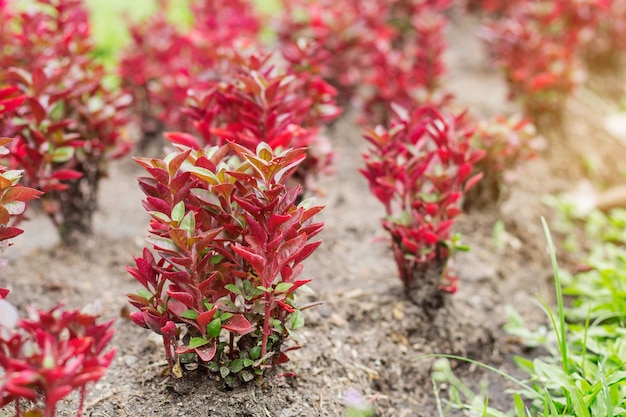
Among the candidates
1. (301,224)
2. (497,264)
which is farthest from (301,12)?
(301,224)

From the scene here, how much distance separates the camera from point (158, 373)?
2150 mm

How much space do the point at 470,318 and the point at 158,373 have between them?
1.28 metres

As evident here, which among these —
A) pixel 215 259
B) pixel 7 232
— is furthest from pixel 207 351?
pixel 7 232

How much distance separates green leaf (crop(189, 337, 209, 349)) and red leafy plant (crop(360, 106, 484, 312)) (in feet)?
2.88

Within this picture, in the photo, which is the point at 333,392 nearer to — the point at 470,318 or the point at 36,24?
the point at 470,318

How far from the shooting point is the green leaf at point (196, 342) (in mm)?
1855

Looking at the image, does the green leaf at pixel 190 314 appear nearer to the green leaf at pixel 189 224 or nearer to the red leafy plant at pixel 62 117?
the green leaf at pixel 189 224

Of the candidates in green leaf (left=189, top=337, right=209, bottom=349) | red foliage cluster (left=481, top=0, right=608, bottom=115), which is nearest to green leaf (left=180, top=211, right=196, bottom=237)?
green leaf (left=189, top=337, right=209, bottom=349)

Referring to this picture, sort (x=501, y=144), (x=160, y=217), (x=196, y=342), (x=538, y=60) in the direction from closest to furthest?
(x=160, y=217), (x=196, y=342), (x=501, y=144), (x=538, y=60)

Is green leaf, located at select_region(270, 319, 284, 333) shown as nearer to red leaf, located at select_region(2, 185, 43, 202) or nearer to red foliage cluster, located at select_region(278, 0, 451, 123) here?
red leaf, located at select_region(2, 185, 43, 202)

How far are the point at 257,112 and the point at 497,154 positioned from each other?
1351 millimetres

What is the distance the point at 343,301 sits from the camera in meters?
2.60

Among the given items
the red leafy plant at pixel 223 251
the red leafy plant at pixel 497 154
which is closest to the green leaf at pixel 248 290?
the red leafy plant at pixel 223 251

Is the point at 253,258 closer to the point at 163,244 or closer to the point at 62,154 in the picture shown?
the point at 163,244
